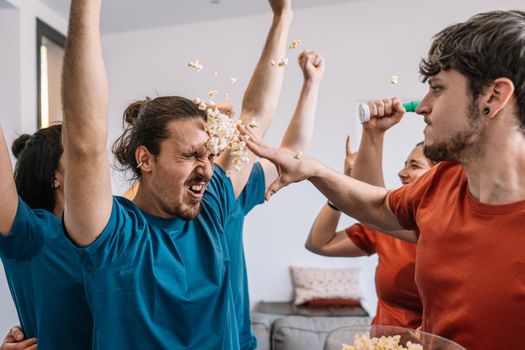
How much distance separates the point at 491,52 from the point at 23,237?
1229mm

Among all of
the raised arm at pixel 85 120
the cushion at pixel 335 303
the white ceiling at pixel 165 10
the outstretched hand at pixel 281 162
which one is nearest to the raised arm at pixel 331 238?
the outstretched hand at pixel 281 162

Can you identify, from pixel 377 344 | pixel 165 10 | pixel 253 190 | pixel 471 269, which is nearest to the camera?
pixel 377 344

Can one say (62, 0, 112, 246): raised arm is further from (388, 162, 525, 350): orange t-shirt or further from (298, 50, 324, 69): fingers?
(298, 50, 324, 69): fingers

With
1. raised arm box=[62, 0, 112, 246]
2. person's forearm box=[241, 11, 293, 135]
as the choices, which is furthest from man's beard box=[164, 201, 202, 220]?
person's forearm box=[241, 11, 293, 135]

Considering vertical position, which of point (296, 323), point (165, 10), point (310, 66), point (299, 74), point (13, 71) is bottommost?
point (296, 323)

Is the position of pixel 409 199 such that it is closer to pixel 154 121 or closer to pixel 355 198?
pixel 355 198

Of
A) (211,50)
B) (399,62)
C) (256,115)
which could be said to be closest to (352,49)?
(399,62)

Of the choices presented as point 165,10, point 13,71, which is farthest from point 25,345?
point 165,10

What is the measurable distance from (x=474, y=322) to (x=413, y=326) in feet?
2.38

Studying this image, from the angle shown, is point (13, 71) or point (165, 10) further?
point (165, 10)

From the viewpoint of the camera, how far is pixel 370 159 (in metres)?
1.78

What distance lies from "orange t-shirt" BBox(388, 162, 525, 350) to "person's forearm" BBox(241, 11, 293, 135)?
61 centimetres

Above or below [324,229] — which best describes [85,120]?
above

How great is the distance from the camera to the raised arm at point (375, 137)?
1638 millimetres
